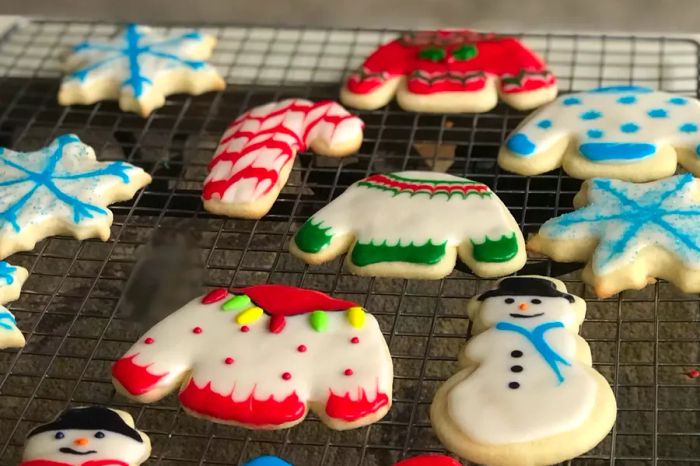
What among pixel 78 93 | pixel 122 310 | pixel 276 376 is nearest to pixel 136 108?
pixel 78 93

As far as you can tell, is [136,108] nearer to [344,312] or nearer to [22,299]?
[22,299]

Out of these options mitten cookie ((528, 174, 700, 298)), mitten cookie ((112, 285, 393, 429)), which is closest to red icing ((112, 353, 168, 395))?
mitten cookie ((112, 285, 393, 429))

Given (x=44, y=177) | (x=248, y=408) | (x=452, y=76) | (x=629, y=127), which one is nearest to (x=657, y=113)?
(x=629, y=127)

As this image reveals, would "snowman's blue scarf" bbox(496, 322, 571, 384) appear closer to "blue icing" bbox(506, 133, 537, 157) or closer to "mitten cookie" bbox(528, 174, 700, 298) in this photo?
"mitten cookie" bbox(528, 174, 700, 298)

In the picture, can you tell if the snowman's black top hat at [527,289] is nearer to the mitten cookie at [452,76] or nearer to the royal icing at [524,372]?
the royal icing at [524,372]

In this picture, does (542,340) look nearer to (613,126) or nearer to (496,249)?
(496,249)

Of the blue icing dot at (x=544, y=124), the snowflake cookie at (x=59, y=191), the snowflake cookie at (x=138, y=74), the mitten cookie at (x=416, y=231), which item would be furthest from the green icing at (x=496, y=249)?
the snowflake cookie at (x=138, y=74)
